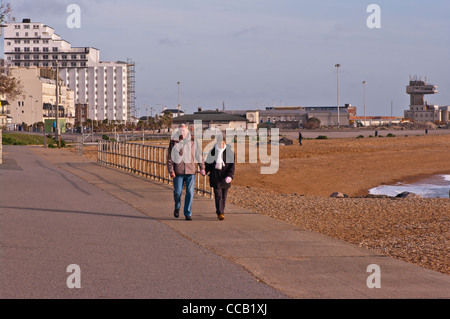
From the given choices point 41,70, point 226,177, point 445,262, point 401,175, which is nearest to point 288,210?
point 226,177

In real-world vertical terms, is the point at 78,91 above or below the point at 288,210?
above

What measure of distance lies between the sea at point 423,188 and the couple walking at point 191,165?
625 inches

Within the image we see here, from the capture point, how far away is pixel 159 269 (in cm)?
829

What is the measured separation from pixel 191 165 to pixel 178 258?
3914 mm

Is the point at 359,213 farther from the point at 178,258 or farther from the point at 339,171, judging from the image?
the point at 339,171

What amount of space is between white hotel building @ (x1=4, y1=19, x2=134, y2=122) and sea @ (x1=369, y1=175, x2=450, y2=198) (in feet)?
519

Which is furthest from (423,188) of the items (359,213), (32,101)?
(32,101)

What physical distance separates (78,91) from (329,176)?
536 ft

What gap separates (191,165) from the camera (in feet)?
42.0

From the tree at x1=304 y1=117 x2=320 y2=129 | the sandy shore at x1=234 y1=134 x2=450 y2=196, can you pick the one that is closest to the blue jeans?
the sandy shore at x1=234 y1=134 x2=450 y2=196

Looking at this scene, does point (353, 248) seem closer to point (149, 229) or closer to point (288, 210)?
point (149, 229)

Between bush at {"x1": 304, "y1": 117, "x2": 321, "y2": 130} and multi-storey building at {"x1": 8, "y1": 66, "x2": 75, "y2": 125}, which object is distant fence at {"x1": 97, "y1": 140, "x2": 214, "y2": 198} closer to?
multi-storey building at {"x1": 8, "y1": 66, "x2": 75, "y2": 125}

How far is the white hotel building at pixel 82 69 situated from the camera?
188750 mm

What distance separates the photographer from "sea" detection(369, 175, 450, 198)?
28.0 metres
